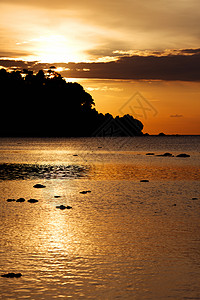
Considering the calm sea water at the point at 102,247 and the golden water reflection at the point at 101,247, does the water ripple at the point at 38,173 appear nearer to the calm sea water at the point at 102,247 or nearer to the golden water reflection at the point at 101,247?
the calm sea water at the point at 102,247

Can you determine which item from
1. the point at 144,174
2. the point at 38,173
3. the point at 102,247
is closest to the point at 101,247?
the point at 102,247

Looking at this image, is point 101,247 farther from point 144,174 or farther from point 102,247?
point 144,174

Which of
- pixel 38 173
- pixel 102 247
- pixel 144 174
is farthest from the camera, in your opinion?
pixel 38 173

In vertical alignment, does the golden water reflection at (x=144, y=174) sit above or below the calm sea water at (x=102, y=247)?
below

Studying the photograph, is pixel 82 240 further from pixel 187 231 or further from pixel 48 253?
pixel 187 231

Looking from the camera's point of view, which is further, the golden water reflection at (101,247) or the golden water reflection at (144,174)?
the golden water reflection at (144,174)

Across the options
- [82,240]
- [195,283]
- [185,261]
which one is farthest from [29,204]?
[195,283]

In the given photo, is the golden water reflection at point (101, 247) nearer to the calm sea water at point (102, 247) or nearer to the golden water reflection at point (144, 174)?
the calm sea water at point (102, 247)

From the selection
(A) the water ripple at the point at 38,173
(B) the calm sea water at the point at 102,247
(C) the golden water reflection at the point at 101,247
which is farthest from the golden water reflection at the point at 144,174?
(C) the golden water reflection at the point at 101,247

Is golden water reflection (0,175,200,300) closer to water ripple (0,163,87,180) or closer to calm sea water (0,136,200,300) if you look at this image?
calm sea water (0,136,200,300)

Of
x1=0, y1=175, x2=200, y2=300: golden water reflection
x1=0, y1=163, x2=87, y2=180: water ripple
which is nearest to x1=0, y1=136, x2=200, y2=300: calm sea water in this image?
x1=0, y1=175, x2=200, y2=300: golden water reflection

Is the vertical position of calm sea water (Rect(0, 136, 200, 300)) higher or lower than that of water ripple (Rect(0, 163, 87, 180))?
higher

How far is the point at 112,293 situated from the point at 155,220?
1209 cm

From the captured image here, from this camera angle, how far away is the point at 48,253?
18.0 meters
